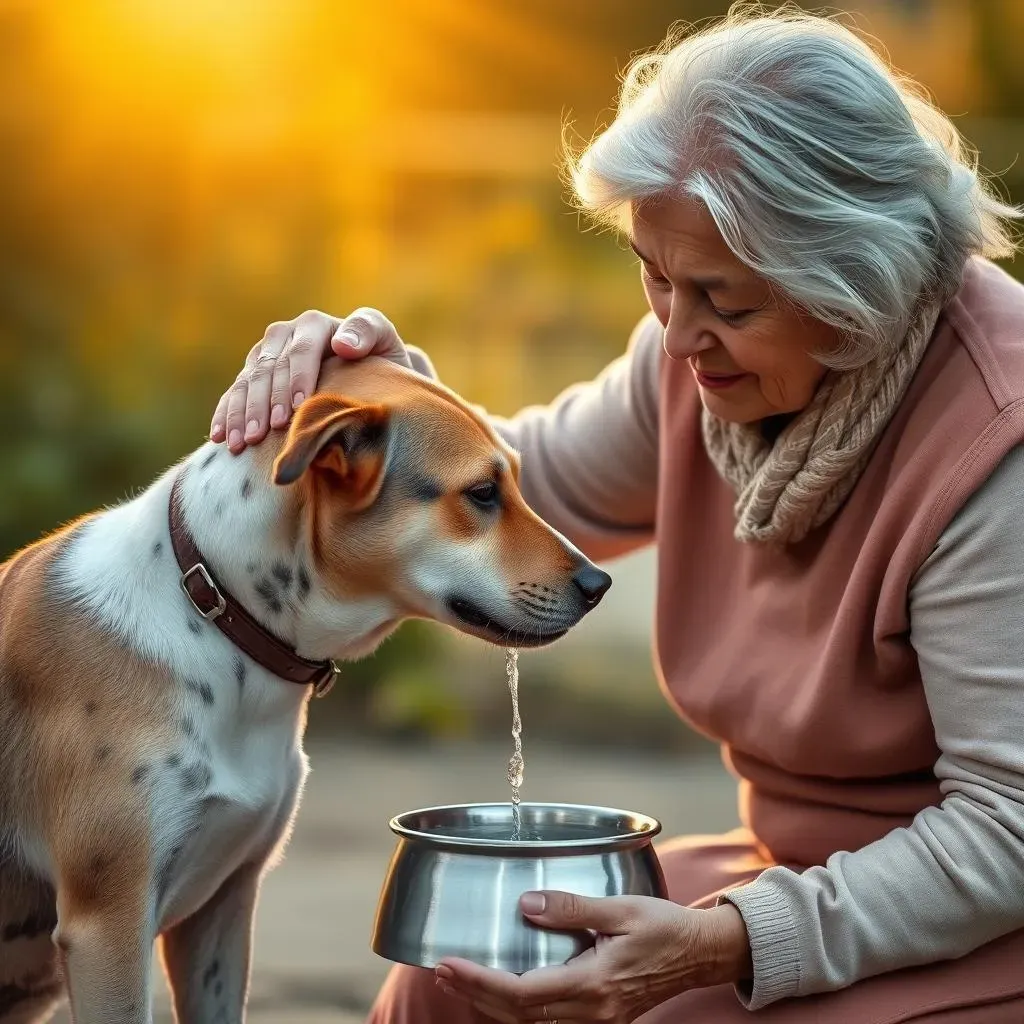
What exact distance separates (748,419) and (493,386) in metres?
4.05

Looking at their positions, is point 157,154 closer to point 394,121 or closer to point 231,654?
point 394,121

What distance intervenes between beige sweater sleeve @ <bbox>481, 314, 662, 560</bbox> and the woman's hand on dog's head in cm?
59

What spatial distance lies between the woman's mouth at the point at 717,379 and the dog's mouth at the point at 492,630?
1.44 feet

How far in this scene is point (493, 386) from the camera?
6.39 m

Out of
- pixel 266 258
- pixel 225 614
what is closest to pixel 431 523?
pixel 225 614

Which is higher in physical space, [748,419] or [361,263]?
[361,263]

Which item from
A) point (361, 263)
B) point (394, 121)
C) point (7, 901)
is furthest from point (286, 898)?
point (394, 121)

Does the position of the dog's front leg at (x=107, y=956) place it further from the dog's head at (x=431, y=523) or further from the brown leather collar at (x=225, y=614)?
the dog's head at (x=431, y=523)

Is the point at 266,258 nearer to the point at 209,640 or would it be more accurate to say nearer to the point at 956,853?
the point at 209,640

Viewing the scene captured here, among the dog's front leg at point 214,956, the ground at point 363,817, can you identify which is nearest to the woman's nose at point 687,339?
the dog's front leg at point 214,956

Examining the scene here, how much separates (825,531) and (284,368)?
867 mm

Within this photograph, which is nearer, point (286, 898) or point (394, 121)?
point (286, 898)

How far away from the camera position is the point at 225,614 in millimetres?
2121

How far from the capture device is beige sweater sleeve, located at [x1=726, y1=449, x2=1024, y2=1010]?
6.68 feet
